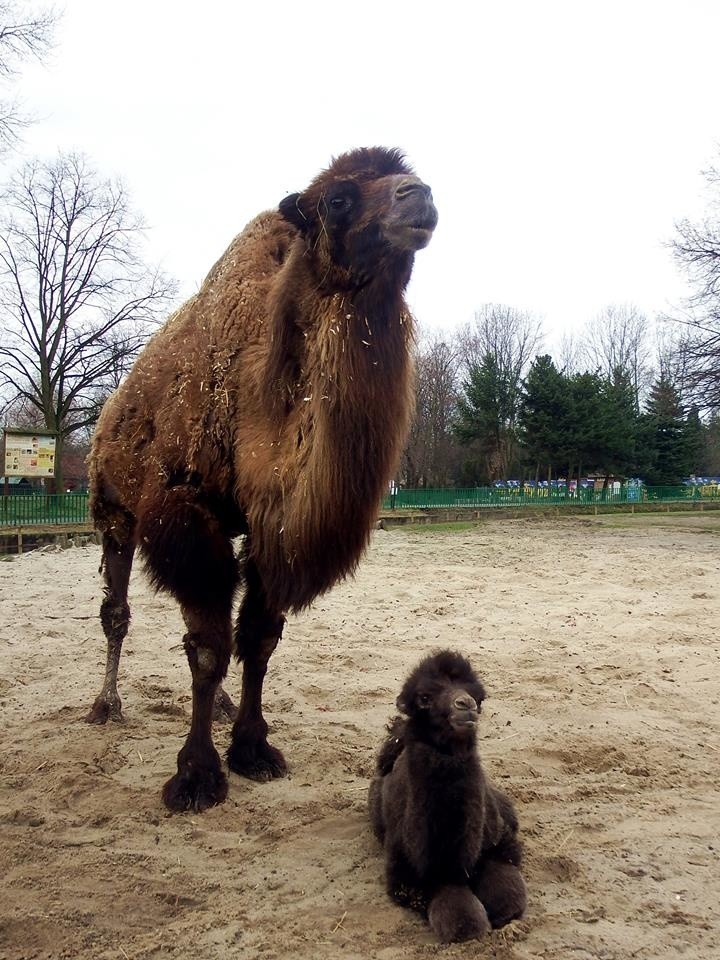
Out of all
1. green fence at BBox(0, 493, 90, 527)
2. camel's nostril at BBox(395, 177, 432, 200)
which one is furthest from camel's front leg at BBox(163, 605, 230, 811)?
green fence at BBox(0, 493, 90, 527)

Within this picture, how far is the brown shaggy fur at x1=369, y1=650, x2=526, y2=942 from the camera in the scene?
9.12 ft

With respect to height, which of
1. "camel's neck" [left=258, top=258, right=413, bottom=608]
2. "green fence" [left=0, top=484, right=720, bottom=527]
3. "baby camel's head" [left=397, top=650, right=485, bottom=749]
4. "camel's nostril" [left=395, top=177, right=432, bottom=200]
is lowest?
"baby camel's head" [left=397, top=650, right=485, bottom=749]

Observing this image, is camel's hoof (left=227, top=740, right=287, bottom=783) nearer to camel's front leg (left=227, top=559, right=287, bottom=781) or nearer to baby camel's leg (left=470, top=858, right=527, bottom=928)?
camel's front leg (left=227, top=559, right=287, bottom=781)

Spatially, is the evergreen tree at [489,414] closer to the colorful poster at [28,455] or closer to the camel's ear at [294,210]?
the colorful poster at [28,455]

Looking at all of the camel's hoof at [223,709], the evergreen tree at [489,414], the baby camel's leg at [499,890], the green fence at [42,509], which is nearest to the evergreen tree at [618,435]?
the evergreen tree at [489,414]

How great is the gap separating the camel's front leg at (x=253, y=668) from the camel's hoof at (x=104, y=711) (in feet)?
3.90

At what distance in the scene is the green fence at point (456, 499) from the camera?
19.2 metres

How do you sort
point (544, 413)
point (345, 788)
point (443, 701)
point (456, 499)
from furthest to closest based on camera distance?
1. point (544, 413)
2. point (456, 499)
3. point (345, 788)
4. point (443, 701)

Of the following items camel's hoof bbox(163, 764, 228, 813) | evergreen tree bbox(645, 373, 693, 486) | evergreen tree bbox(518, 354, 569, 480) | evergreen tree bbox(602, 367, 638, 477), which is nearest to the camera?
camel's hoof bbox(163, 764, 228, 813)

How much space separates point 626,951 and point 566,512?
29.1 metres

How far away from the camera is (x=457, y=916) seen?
8.76 ft

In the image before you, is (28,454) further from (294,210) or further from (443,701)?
(443,701)

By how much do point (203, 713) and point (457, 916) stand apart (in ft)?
6.28

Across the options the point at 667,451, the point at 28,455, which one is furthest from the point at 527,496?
the point at 28,455
